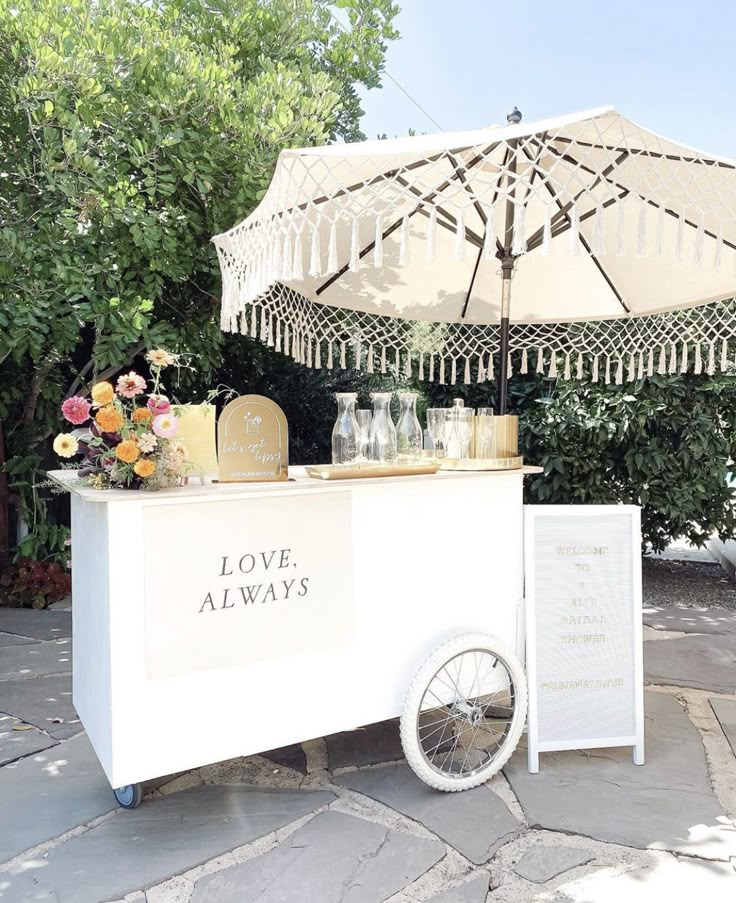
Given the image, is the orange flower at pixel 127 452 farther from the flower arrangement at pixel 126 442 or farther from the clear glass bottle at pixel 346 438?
the clear glass bottle at pixel 346 438

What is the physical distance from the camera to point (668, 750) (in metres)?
2.64

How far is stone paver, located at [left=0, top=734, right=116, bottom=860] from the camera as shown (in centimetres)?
213

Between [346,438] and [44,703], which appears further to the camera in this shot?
[44,703]

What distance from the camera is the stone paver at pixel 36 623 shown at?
4191 millimetres

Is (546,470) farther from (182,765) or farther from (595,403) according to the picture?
(182,765)

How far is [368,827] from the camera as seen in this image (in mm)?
2143

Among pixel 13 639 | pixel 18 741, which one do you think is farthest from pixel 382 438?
pixel 13 639

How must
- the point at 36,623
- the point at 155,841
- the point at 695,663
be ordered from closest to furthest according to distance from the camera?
the point at 155,841 < the point at 695,663 < the point at 36,623

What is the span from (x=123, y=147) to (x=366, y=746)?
327 cm

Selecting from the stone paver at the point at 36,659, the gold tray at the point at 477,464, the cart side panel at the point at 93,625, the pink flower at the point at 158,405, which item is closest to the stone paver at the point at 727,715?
the gold tray at the point at 477,464

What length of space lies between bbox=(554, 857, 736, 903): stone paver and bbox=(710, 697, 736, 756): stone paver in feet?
2.69

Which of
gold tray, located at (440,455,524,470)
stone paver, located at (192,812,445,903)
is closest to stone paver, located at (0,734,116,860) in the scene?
stone paver, located at (192,812,445,903)

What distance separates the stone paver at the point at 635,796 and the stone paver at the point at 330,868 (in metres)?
0.42

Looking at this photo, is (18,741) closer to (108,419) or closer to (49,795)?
(49,795)
